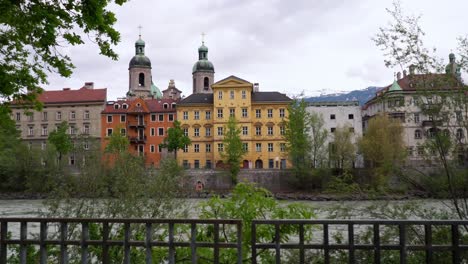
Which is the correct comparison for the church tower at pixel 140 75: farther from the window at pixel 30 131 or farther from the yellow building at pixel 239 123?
the yellow building at pixel 239 123

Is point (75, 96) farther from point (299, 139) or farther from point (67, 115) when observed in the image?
point (299, 139)

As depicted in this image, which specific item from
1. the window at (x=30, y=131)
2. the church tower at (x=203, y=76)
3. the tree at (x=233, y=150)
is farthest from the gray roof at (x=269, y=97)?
the window at (x=30, y=131)

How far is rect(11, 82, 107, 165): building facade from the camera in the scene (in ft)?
212

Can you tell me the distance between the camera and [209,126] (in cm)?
6241

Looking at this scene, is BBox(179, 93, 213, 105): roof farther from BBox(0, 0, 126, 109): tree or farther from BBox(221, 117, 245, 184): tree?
BBox(0, 0, 126, 109): tree

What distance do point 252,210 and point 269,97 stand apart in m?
56.1

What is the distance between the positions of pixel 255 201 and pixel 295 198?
4099cm

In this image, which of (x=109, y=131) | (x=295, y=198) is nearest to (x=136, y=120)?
(x=109, y=131)

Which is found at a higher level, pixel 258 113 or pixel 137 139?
pixel 258 113

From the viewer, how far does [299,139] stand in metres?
50.5

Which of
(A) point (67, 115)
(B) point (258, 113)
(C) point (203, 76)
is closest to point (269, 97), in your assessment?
(B) point (258, 113)

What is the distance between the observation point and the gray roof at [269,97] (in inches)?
2429

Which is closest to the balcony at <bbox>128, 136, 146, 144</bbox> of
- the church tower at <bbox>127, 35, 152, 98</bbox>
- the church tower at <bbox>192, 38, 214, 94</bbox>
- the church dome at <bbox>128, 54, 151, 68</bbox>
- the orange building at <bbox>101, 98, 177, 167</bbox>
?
the orange building at <bbox>101, 98, 177, 167</bbox>

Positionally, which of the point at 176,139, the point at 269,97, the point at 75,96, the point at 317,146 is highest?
the point at 75,96
